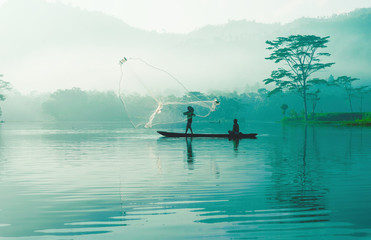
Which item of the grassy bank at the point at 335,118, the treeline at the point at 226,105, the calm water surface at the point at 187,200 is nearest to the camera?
the calm water surface at the point at 187,200

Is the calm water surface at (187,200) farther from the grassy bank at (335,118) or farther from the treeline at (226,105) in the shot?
the treeline at (226,105)

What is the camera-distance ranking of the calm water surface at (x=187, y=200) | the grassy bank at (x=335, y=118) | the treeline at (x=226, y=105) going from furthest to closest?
the treeline at (x=226, y=105) → the grassy bank at (x=335, y=118) → the calm water surface at (x=187, y=200)

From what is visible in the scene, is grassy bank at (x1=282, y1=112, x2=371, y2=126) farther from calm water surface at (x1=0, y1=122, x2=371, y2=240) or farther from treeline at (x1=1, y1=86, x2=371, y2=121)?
calm water surface at (x1=0, y1=122, x2=371, y2=240)

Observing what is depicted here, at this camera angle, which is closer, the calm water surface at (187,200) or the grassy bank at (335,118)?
the calm water surface at (187,200)

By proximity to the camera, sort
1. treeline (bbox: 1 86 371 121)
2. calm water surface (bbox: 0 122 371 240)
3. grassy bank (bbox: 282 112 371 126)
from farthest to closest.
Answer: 1. treeline (bbox: 1 86 371 121)
2. grassy bank (bbox: 282 112 371 126)
3. calm water surface (bbox: 0 122 371 240)

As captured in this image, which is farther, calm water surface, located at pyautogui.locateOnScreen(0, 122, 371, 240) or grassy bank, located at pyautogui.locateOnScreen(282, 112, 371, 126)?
grassy bank, located at pyautogui.locateOnScreen(282, 112, 371, 126)

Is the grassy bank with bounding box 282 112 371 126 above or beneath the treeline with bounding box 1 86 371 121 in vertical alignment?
beneath

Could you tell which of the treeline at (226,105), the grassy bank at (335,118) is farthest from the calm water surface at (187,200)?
the treeline at (226,105)

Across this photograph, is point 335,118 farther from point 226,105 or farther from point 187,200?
point 187,200

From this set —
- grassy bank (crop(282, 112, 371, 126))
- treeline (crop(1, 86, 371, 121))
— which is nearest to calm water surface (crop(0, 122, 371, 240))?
grassy bank (crop(282, 112, 371, 126))

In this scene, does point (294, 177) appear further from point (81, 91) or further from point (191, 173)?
point (81, 91)

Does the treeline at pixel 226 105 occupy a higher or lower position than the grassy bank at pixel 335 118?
higher

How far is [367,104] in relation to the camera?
13262 centimetres

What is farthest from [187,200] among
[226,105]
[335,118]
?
[226,105]
